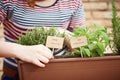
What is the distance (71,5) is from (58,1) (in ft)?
0.22

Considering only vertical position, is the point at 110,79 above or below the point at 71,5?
below

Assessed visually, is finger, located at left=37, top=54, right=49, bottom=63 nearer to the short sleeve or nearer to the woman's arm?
the woman's arm

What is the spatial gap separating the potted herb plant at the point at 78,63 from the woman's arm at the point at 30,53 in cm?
2

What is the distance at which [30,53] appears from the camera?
898mm

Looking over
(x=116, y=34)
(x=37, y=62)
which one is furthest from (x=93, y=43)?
(x=37, y=62)

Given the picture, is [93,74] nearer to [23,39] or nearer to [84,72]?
[84,72]

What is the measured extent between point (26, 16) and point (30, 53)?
1.08 ft

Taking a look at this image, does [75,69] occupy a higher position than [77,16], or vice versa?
[77,16]

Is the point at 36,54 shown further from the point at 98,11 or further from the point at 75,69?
the point at 98,11

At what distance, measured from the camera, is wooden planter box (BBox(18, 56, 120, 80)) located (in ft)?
2.90

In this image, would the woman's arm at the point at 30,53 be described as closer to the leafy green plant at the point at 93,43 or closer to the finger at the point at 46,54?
the finger at the point at 46,54

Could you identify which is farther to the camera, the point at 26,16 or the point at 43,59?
the point at 26,16

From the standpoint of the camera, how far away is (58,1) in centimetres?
125

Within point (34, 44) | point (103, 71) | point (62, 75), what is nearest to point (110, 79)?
point (103, 71)
